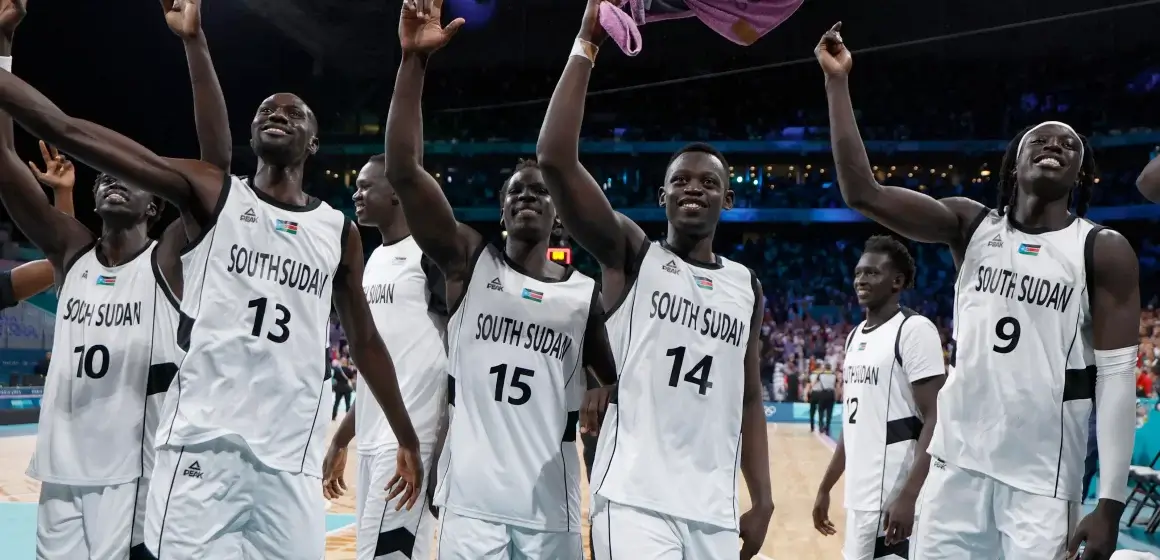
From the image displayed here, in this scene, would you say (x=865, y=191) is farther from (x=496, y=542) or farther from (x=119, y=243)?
(x=119, y=243)

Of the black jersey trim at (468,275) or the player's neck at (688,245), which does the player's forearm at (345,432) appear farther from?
the player's neck at (688,245)

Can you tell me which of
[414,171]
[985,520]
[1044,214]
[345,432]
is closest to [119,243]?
[345,432]

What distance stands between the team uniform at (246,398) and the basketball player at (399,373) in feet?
2.82

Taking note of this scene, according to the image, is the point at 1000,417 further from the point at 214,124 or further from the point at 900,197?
the point at 214,124

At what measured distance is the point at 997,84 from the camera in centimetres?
2844

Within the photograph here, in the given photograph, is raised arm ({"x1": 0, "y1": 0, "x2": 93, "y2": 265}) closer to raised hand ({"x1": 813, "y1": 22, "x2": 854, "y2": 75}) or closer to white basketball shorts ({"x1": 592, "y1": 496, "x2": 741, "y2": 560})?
white basketball shorts ({"x1": 592, "y1": 496, "x2": 741, "y2": 560})

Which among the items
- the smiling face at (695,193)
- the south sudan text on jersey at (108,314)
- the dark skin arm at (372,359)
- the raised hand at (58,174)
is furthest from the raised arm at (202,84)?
the raised hand at (58,174)

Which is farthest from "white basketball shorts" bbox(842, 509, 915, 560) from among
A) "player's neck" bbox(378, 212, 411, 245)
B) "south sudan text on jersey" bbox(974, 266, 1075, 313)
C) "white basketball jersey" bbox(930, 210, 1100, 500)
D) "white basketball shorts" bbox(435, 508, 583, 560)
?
"player's neck" bbox(378, 212, 411, 245)

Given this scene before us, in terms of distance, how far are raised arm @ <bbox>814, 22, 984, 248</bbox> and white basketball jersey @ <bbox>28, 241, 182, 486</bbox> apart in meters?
2.71

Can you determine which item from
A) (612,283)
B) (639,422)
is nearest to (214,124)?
(612,283)

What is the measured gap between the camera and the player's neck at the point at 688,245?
352 centimetres

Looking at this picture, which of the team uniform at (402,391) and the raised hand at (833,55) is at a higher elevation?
the raised hand at (833,55)

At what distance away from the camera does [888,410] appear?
5.17m

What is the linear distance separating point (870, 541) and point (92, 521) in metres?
3.68
